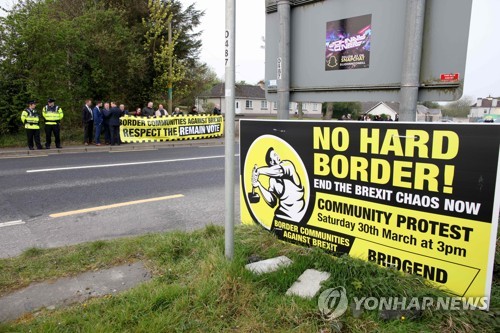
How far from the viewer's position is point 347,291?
9.45ft

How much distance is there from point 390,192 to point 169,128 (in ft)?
52.7

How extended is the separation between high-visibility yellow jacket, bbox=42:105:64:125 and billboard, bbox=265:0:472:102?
12.0 m

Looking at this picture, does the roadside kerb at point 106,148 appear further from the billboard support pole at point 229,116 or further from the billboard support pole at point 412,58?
the billboard support pole at point 412,58

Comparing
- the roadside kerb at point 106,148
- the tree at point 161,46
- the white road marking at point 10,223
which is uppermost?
the tree at point 161,46

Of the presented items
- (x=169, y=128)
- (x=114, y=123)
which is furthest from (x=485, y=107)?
(x=114, y=123)

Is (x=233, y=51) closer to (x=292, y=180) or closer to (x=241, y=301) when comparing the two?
(x=292, y=180)

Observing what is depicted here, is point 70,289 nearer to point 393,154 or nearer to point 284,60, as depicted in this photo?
point 393,154

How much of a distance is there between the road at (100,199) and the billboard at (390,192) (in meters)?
1.83

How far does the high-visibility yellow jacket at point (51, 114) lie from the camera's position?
44.8 ft

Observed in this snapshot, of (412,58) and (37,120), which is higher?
(412,58)

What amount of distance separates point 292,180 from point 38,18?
15.6 m

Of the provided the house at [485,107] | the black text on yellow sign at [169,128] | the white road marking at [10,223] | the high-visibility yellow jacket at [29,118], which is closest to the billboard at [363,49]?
the white road marking at [10,223]

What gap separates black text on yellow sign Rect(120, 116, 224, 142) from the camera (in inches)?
661

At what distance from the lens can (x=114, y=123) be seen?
15.8m
